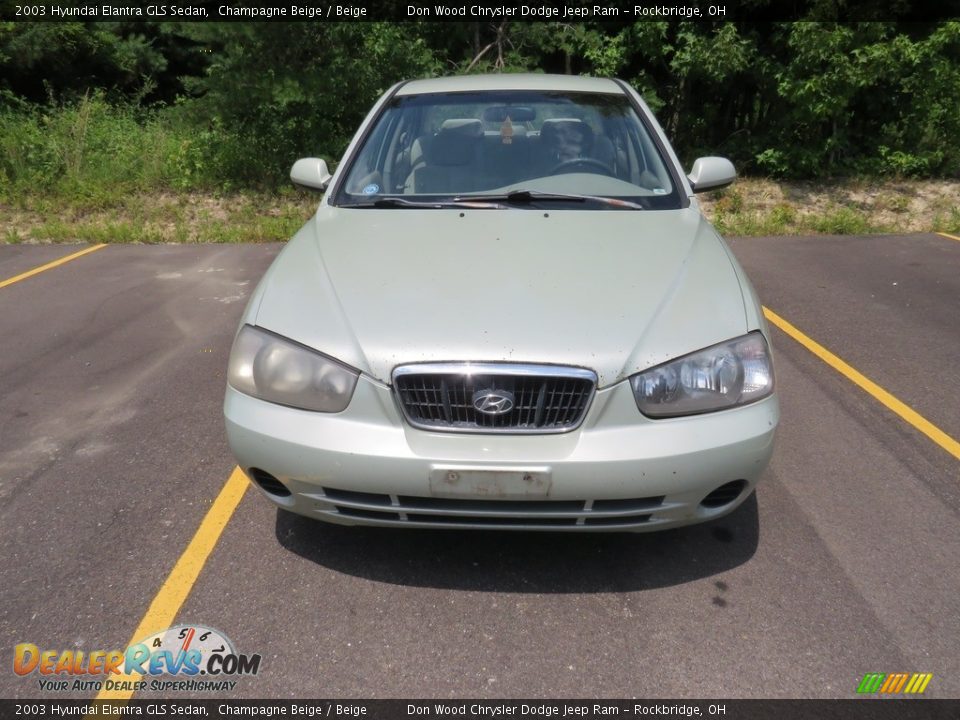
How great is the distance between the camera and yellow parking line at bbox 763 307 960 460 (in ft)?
13.2

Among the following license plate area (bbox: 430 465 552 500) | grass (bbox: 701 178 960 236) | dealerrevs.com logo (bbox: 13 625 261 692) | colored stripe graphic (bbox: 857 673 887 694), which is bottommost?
grass (bbox: 701 178 960 236)

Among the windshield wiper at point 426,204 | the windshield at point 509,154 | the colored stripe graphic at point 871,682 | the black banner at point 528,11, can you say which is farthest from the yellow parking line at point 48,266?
the colored stripe graphic at point 871,682

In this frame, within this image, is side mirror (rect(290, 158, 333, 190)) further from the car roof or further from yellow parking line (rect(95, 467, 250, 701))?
yellow parking line (rect(95, 467, 250, 701))

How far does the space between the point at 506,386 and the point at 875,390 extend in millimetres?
3163

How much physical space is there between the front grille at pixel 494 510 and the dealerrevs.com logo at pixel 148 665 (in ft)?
1.90

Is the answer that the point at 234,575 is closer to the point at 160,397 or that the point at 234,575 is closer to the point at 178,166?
the point at 160,397

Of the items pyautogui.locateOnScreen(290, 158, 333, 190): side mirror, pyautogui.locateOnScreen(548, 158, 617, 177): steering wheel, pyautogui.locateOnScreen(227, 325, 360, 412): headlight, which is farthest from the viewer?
pyautogui.locateOnScreen(290, 158, 333, 190): side mirror

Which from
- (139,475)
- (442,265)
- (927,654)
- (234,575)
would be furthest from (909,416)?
(139,475)

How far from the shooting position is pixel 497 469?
2.41 meters

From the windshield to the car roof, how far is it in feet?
0.24

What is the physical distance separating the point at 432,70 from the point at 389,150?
920cm

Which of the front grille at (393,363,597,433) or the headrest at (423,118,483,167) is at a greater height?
the headrest at (423,118,483,167)

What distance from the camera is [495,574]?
9.46 ft
